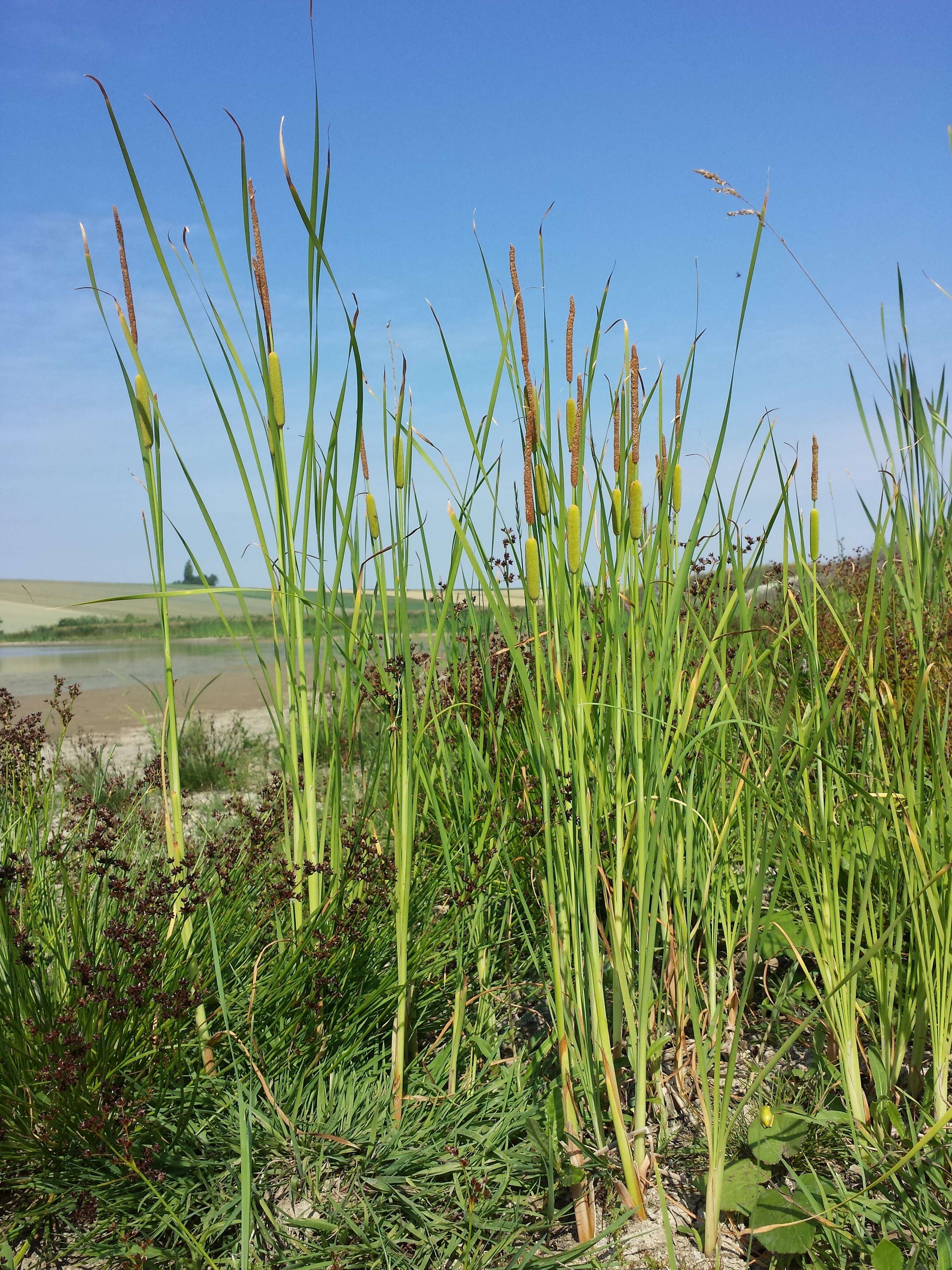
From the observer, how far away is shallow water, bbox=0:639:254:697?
11.5m

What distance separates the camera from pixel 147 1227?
127cm

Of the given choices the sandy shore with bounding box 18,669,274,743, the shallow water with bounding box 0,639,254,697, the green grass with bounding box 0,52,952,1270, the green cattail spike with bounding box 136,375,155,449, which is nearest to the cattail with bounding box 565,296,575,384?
the green grass with bounding box 0,52,952,1270

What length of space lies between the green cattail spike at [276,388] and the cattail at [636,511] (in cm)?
67

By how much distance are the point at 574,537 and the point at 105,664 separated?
14411 millimetres

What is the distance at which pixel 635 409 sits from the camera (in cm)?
139

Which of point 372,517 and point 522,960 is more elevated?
point 372,517

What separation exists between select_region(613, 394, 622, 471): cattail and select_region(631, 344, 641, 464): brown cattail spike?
0.02m

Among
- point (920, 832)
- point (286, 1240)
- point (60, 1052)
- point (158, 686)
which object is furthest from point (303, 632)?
point (158, 686)

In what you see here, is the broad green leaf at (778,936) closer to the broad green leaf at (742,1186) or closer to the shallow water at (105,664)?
the broad green leaf at (742,1186)

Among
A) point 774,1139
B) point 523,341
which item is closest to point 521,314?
point 523,341

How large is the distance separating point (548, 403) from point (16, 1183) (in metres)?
1.54

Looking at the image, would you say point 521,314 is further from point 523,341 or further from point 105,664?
point 105,664

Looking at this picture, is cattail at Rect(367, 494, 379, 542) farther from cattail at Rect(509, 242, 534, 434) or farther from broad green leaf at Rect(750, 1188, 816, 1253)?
broad green leaf at Rect(750, 1188, 816, 1253)

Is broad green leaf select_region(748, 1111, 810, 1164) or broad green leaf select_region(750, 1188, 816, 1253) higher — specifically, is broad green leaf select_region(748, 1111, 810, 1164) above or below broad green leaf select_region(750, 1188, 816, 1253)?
above
